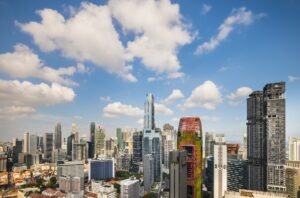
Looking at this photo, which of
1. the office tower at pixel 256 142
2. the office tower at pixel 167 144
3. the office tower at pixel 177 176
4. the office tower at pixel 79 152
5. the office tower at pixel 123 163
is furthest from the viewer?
the office tower at pixel 79 152

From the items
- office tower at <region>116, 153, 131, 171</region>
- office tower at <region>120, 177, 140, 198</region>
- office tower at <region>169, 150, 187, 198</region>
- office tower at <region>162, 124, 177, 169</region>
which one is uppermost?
office tower at <region>169, 150, 187, 198</region>

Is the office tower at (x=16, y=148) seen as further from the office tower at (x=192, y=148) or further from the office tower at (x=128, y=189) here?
the office tower at (x=192, y=148)

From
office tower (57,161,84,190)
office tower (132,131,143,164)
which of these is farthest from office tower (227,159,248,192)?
office tower (57,161,84,190)

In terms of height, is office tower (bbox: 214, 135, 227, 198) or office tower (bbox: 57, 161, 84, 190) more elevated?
office tower (bbox: 214, 135, 227, 198)

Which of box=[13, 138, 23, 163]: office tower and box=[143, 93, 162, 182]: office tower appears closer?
box=[143, 93, 162, 182]: office tower

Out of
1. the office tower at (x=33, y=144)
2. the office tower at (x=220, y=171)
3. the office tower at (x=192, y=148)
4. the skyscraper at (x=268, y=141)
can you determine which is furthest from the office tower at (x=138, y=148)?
the office tower at (x=192, y=148)

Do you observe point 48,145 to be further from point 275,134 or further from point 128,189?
point 275,134

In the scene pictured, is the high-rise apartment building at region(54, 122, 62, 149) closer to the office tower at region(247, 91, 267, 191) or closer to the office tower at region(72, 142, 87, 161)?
the office tower at region(72, 142, 87, 161)

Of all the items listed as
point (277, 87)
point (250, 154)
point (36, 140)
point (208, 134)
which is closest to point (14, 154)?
point (36, 140)
